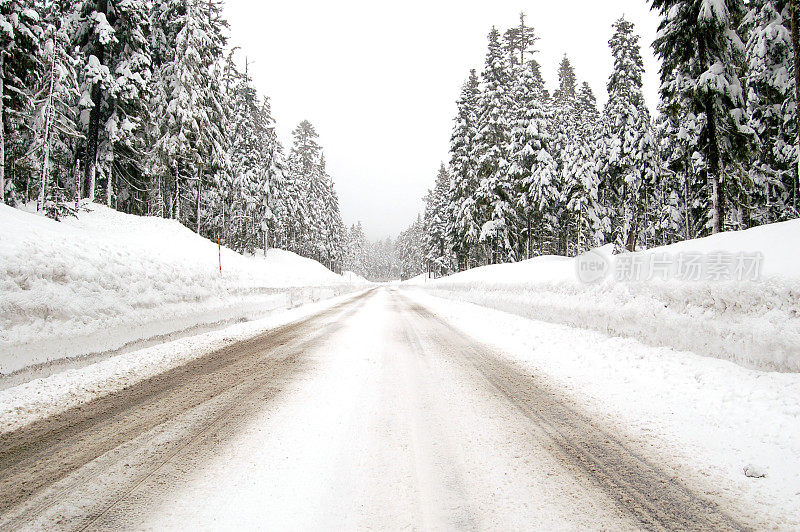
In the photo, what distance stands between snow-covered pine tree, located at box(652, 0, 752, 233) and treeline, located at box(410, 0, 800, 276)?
0.16 feet

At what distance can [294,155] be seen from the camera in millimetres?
54594

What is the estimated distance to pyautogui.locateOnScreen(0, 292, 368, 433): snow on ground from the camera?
3.31 m

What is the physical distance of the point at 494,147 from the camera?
94.5 ft

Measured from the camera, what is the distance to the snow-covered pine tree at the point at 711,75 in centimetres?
1509

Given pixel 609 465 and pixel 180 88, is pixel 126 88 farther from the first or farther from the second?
pixel 609 465

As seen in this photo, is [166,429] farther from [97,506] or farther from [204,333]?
[204,333]

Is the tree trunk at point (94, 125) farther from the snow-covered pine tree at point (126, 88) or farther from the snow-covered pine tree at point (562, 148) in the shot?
the snow-covered pine tree at point (562, 148)

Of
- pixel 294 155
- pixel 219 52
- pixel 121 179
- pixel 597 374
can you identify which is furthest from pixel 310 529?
pixel 294 155

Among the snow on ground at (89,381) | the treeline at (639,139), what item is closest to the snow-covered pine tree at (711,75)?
the treeline at (639,139)

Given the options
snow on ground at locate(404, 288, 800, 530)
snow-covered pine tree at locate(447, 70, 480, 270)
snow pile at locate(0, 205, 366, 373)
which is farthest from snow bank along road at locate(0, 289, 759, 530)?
snow-covered pine tree at locate(447, 70, 480, 270)

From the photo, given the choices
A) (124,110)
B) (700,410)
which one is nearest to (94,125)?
(124,110)

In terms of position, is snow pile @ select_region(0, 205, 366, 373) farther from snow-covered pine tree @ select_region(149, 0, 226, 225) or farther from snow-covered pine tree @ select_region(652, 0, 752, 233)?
snow-covered pine tree @ select_region(652, 0, 752, 233)

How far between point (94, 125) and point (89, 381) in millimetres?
21457

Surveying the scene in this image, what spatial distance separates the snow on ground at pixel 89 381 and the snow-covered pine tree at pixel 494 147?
25589 mm
